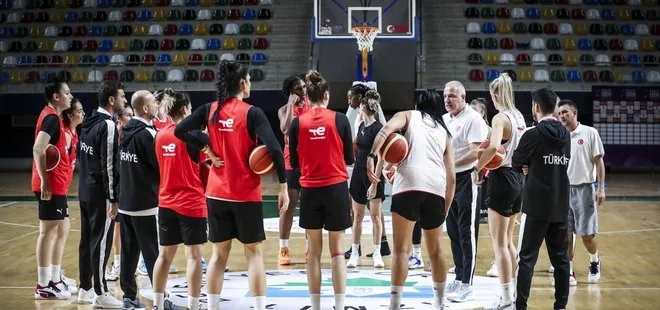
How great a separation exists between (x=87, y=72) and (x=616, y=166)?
1433cm

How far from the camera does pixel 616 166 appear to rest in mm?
21609

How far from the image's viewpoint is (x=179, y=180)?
624cm

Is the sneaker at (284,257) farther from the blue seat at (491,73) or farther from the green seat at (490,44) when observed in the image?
the green seat at (490,44)

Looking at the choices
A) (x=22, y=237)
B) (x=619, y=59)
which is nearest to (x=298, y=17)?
(x=619, y=59)

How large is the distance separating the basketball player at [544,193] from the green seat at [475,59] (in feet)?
53.1

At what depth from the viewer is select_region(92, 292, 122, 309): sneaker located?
7215mm

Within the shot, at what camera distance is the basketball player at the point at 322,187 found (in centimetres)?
637

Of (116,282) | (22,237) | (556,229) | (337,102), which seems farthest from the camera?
(337,102)

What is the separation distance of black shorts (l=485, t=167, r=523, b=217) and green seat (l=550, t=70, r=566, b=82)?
15.6 m

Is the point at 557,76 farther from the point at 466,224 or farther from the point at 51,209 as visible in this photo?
the point at 51,209

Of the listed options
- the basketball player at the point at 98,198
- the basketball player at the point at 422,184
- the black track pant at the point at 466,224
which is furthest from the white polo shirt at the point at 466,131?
the basketball player at the point at 98,198

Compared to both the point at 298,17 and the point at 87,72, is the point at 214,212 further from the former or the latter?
the point at 298,17

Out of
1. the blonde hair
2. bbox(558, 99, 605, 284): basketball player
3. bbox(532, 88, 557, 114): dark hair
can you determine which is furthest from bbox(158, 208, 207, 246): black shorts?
bbox(558, 99, 605, 284): basketball player

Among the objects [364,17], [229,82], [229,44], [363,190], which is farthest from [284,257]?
[229,44]
